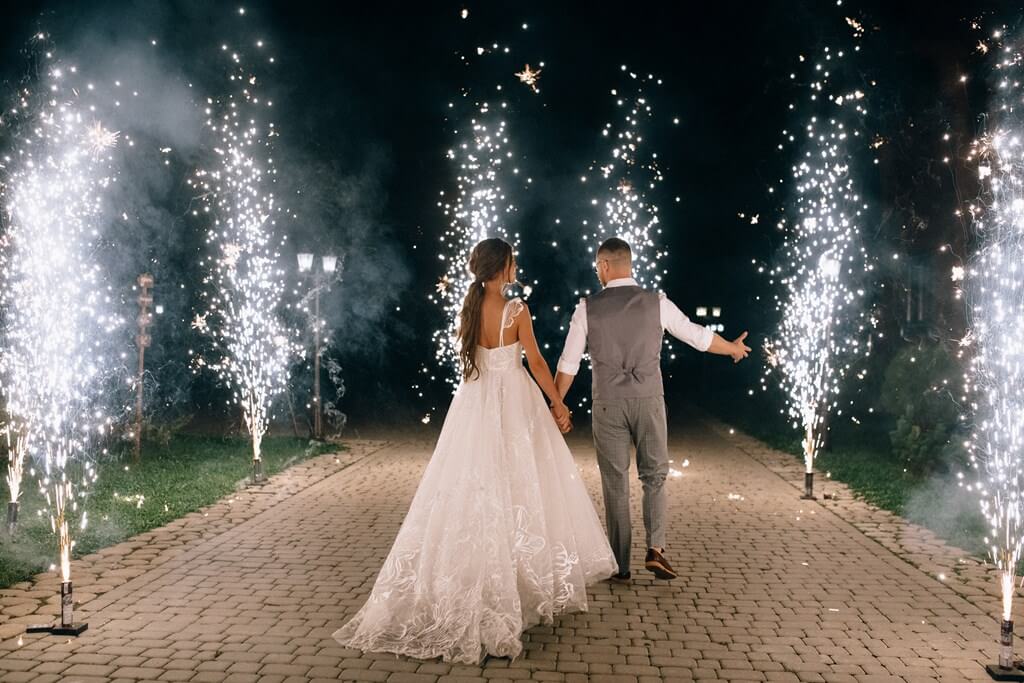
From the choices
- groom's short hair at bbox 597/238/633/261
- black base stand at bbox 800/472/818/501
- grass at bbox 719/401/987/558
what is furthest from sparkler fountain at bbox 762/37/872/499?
groom's short hair at bbox 597/238/633/261

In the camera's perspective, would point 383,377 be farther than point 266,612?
Yes

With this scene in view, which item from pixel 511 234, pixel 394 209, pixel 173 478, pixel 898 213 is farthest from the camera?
pixel 394 209

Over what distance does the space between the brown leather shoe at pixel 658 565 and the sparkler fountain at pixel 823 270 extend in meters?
4.60

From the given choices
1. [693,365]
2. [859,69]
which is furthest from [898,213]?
[693,365]

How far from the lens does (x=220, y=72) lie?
15.8 m

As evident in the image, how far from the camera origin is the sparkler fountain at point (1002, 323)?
874 centimetres

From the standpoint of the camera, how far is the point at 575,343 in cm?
634

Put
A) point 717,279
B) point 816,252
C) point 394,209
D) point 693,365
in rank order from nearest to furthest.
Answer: point 816,252, point 394,209, point 693,365, point 717,279

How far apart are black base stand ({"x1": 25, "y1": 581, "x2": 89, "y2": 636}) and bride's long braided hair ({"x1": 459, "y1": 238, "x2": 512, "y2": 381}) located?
106 inches

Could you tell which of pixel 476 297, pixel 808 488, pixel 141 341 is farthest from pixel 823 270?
pixel 141 341

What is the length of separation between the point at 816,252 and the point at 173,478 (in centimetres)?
1068

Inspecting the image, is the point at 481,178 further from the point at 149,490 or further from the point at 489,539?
the point at 489,539

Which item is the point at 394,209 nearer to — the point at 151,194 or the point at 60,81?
the point at 151,194

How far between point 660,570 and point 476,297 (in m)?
2.46
